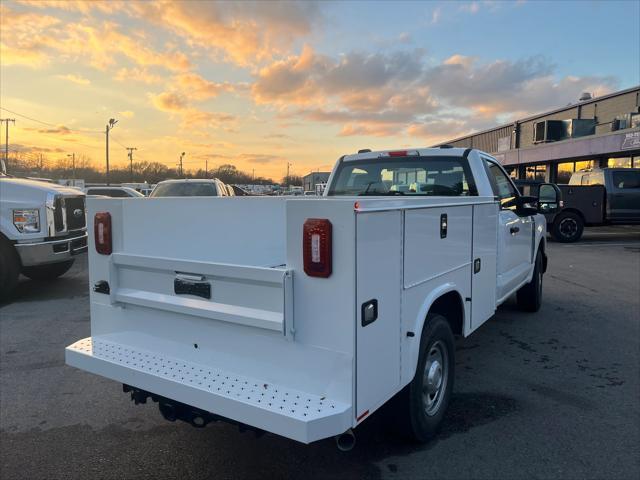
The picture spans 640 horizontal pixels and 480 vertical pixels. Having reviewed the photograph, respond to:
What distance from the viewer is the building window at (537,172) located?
3247cm

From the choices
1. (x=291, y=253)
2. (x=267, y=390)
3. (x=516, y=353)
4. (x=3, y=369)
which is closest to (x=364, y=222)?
(x=291, y=253)

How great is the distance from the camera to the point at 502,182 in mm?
5773

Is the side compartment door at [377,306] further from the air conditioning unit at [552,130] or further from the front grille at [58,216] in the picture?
the air conditioning unit at [552,130]

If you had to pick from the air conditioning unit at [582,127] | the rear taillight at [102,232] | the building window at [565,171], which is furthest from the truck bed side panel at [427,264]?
the air conditioning unit at [582,127]

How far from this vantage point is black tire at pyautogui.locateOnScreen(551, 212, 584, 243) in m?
16.4

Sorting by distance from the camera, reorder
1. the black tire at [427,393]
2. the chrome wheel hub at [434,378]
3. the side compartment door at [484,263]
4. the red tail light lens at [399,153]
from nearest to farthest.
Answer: the black tire at [427,393]
the chrome wheel hub at [434,378]
the side compartment door at [484,263]
the red tail light lens at [399,153]

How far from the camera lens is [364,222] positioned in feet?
7.79

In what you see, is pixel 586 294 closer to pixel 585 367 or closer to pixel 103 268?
pixel 585 367

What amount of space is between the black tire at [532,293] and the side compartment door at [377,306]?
4.72 metres

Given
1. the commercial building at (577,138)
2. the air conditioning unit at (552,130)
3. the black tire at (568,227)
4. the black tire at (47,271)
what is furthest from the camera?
the air conditioning unit at (552,130)

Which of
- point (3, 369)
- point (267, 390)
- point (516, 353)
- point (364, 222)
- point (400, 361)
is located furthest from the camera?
point (516, 353)

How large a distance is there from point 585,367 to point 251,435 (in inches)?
134

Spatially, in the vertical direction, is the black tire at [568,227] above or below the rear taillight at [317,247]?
below

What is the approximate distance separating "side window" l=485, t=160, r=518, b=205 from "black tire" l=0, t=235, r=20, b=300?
678 centimetres
